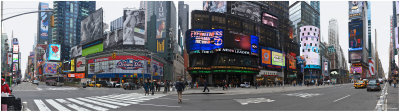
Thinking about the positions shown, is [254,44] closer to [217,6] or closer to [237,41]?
[237,41]

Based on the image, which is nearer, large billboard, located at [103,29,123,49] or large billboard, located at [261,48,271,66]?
large billboard, located at [261,48,271,66]

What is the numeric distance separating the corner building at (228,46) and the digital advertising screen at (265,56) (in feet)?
2.26

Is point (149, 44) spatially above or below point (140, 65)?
above

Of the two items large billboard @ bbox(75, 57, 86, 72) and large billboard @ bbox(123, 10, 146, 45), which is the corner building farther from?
large billboard @ bbox(75, 57, 86, 72)

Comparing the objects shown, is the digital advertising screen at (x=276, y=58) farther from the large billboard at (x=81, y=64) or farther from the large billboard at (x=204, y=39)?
Result: the large billboard at (x=81, y=64)

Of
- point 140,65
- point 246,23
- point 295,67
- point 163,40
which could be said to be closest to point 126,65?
point 140,65

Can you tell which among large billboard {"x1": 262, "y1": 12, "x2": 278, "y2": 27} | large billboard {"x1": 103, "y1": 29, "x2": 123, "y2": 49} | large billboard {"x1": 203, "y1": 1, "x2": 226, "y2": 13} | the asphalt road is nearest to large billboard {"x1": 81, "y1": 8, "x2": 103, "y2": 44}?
large billboard {"x1": 103, "y1": 29, "x2": 123, "y2": 49}

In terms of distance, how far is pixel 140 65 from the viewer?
293 feet

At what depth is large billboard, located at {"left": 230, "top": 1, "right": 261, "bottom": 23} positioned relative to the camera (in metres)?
88.1

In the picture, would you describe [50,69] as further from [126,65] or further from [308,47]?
[308,47]

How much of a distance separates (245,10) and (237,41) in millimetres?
25891

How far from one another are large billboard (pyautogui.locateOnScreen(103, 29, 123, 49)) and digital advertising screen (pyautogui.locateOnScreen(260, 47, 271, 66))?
51.9 meters

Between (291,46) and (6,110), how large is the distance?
106 meters

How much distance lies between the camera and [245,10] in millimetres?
88688
